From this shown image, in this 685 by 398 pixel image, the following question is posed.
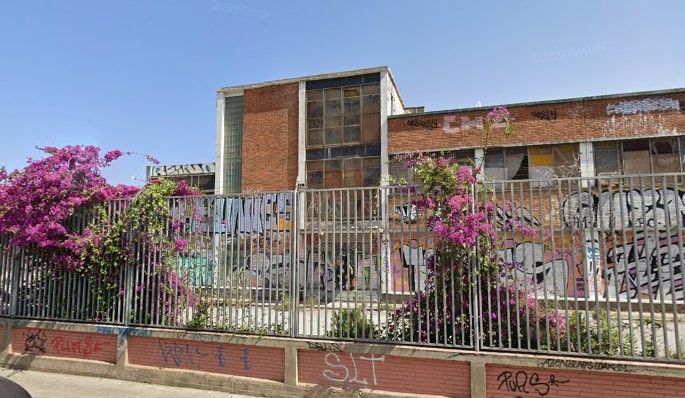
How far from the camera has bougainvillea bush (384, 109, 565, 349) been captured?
18.9ft

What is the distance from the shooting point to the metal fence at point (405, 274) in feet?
17.4

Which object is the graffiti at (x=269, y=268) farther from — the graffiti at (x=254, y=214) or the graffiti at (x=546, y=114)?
the graffiti at (x=546, y=114)

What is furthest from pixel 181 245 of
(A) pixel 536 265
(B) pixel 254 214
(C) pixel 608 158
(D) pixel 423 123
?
(C) pixel 608 158

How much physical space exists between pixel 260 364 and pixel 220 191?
1672cm

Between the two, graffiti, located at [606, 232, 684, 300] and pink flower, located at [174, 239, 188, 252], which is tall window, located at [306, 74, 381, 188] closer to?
pink flower, located at [174, 239, 188, 252]

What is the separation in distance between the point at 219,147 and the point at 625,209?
788 inches

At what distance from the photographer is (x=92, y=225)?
7.99 m

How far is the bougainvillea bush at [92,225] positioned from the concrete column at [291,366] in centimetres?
195

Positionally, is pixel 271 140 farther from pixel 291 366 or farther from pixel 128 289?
pixel 291 366

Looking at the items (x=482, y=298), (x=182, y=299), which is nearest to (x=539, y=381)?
(x=482, y=298)

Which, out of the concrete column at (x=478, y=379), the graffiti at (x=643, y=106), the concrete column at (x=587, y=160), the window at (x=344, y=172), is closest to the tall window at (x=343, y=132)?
the window at (x=344, y=172)

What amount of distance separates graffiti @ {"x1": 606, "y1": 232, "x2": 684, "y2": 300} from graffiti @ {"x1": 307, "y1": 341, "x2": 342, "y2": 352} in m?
3.43

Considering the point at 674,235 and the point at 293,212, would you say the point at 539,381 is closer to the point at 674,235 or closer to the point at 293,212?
the point at 674,235

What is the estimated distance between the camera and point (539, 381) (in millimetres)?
5410
